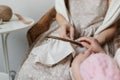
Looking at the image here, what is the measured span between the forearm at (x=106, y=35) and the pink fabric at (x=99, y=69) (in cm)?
25

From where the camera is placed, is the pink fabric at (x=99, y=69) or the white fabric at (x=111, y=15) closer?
the pink fabric at (x=99, y=69)

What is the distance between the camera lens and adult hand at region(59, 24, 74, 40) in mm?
1287

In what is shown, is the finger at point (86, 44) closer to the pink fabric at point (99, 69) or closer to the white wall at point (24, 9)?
the pink fabric at point (99, 69)

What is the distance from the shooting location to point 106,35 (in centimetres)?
129

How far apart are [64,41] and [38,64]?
0.18 metres

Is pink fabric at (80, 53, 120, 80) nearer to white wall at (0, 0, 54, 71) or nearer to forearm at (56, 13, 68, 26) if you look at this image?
forearm at (56, 13, 68, 26)

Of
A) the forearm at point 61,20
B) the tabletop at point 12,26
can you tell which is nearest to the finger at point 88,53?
the forearm at point 61,20

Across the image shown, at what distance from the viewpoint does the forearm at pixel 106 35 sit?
127 cm

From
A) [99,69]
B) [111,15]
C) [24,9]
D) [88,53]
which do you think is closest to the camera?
[99,69]

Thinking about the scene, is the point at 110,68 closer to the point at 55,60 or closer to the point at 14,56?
the point at 55,60

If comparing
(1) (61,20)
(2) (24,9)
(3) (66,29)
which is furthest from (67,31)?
(2) (24,9)

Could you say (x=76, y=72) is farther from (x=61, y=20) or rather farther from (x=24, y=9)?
(x=24, y=9)

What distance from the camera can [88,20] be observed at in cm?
138

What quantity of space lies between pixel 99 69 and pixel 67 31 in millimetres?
441
